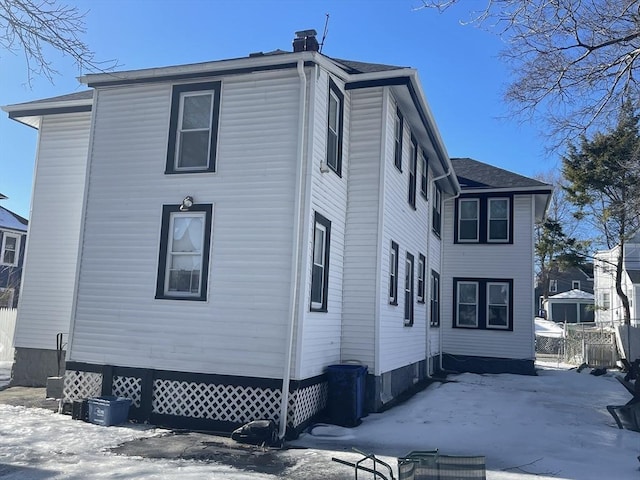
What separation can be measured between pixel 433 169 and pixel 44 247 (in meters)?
11.0

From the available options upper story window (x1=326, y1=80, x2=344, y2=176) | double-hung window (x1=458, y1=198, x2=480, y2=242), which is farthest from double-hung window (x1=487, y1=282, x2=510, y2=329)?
upper story window (x1=326, y1=80, x2=344, y2=176)

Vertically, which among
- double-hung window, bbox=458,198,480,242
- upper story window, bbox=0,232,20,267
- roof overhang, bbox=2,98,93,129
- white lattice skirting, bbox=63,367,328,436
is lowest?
white lattice skirting, bbox=63,367,328,436

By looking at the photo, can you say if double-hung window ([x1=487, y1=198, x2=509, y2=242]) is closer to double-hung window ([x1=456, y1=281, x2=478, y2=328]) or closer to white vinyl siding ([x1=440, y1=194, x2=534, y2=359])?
white vinyl siding ([x1=440, y1=194, x2=534, y2=359])

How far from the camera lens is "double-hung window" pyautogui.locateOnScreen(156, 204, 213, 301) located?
→ 9.41 meters

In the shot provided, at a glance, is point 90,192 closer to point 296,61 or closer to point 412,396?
point 296,61

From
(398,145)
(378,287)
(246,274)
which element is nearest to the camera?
(246,274)

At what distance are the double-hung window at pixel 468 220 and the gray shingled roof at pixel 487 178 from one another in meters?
0.60

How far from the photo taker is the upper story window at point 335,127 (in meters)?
10.3

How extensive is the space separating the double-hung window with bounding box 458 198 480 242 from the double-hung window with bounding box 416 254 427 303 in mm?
3886

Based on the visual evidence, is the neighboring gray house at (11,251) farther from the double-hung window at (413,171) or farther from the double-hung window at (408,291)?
the double-hung window at (413,171)

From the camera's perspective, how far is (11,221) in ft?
95.0

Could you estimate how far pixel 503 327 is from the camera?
61.5ft

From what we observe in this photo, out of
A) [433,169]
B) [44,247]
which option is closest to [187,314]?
[44,247]

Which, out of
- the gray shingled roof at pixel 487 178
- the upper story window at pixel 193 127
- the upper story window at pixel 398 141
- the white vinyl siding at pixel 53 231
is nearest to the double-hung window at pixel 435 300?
the gray shingled roof at pixel 487 178
